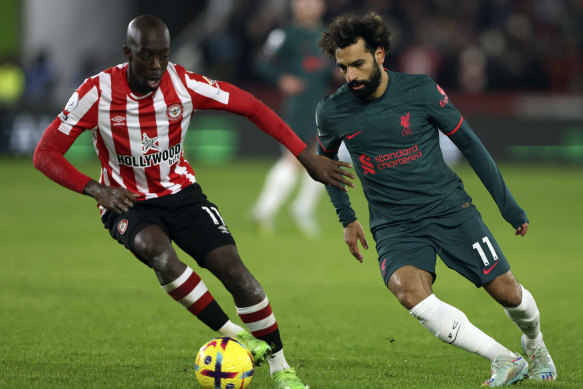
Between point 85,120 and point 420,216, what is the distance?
186cm

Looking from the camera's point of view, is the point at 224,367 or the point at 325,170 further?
the point at 325,170

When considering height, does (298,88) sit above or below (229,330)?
above

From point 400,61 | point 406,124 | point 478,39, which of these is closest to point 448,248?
point 406,124

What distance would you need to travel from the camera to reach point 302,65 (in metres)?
11.4

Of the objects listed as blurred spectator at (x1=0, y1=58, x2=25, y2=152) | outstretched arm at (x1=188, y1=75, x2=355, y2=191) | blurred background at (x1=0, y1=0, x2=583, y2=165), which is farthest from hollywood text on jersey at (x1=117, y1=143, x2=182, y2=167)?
blurred spectator at (x1=0, y1=58, x2=25, y2=152)

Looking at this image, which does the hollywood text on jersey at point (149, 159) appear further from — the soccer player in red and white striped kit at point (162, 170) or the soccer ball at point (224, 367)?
the soccer ball at point (224, 367)

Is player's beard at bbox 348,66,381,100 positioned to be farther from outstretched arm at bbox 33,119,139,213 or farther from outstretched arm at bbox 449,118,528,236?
outstretched arm at bbox 33,119,139,213

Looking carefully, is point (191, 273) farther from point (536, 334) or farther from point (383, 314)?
point (383, 314)

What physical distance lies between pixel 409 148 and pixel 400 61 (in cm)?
1636

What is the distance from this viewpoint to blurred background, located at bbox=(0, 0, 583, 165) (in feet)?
64.8

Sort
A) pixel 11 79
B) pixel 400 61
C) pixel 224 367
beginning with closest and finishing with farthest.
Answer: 1. pixel 224 367
2. pixel 400 61
3. pixel 11 79

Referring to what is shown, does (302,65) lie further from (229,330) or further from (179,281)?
(179,281)

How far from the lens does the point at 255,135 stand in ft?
65.5

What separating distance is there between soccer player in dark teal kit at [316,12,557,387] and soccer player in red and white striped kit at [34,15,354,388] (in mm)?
241
